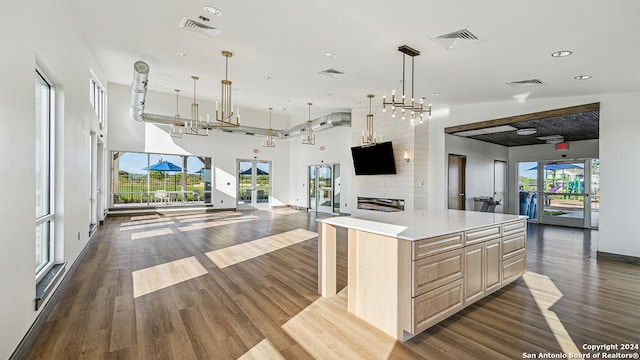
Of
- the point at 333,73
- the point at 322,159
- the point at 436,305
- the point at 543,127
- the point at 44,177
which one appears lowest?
the point at 436,305

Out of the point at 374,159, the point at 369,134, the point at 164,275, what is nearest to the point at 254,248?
the point at 164,275

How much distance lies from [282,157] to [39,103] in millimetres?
10237

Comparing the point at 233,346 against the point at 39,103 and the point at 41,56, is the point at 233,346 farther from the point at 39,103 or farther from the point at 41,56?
the point at 39,103

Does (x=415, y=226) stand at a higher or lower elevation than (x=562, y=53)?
lower

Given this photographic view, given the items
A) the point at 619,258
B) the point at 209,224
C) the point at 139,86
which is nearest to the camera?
the point at 619,258

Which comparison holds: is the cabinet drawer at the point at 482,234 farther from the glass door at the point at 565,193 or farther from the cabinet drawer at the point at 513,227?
the glass door at the point at 565,193

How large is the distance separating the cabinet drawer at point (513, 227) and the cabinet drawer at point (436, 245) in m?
1.00

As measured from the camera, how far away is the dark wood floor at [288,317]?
7.61ft

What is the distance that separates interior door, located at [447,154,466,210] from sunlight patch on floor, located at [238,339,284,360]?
6.72 m

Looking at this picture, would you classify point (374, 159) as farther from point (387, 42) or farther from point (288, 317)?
point (288, 317)

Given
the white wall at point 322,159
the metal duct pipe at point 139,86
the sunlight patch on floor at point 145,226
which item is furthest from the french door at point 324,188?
the metal duct pipe at point 139,86

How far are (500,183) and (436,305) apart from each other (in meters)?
8.92

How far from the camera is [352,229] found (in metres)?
2.94

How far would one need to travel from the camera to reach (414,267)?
95.4 inches
